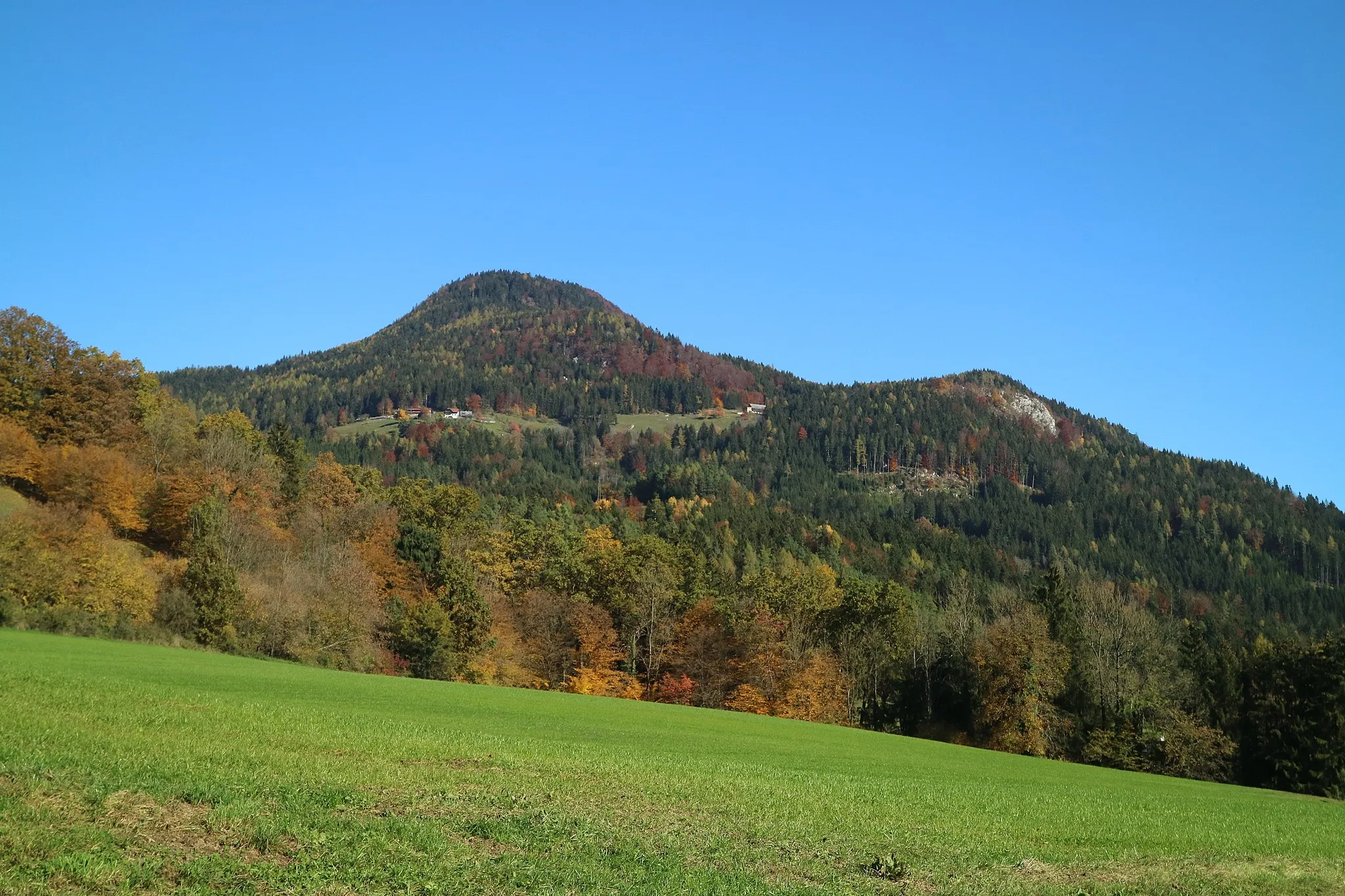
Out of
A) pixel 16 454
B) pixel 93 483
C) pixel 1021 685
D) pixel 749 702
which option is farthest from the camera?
pixel 749 702

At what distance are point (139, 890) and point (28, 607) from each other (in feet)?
221

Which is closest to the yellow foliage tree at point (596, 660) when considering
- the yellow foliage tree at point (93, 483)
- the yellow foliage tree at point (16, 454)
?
the yellow foliage tree at point (93, 483)

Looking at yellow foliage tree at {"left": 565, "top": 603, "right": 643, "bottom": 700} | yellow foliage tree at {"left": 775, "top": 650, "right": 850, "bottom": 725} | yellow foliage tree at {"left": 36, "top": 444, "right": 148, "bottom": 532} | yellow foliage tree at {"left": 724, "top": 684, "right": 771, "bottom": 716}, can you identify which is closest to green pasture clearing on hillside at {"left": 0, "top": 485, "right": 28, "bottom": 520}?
yellow foliage tree at {"left": 36, "top": 444, "right": 148, "bottom": 532}

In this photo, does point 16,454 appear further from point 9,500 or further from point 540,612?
point 540,612

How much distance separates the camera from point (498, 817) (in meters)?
18.3

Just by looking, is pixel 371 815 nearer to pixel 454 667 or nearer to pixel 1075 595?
pixel 454 667

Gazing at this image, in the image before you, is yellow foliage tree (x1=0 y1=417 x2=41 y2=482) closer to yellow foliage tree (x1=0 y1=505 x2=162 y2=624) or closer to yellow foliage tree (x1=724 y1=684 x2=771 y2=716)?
yellow foliage tree (x1=0 y1=505 x2=162 y2=624)

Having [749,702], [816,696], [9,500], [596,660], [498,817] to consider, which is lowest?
[749,702]

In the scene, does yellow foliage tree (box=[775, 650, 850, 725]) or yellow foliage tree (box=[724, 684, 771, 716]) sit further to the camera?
yellow foliage tree (box=[724, 684, 771, 716])

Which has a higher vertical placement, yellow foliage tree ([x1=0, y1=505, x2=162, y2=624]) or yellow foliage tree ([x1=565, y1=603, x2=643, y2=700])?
yellow foliage tree ([x1=0, y1=505, x2=162, y2=624])

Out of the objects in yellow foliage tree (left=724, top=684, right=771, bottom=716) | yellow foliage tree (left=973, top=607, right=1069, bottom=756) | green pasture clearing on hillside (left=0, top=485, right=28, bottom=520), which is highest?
green pasture clearing on hillside (left=0, top=485, right=28, bottom=520)

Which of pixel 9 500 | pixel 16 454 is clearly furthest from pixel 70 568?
pixel 16 454

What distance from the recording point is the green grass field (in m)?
13.6

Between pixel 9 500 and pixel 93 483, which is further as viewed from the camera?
pixel 93 483
